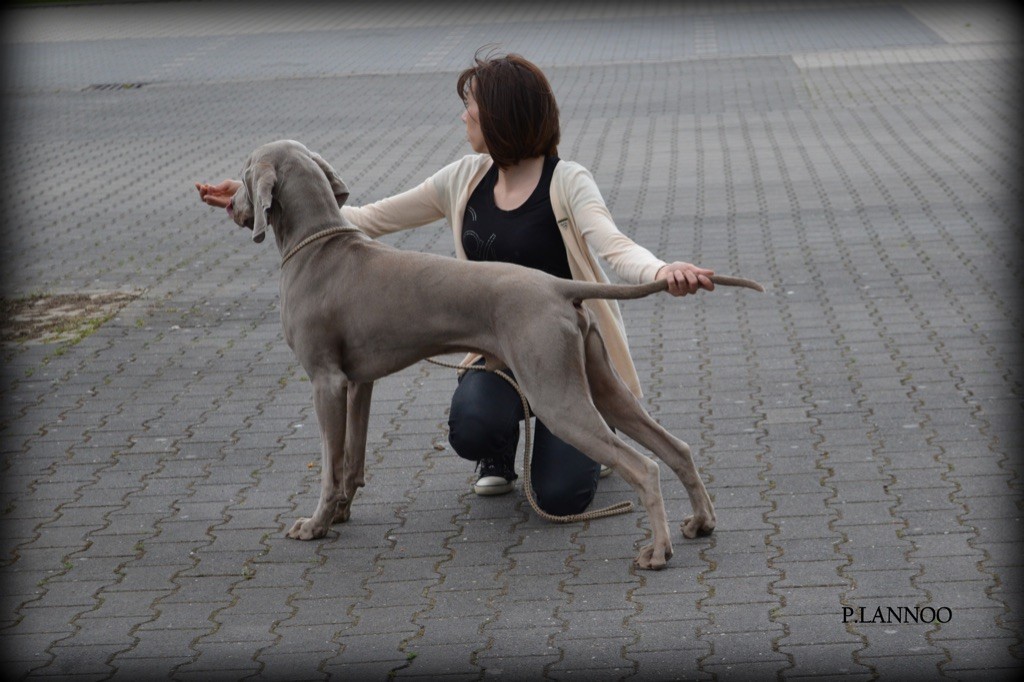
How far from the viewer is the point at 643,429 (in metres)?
4.69

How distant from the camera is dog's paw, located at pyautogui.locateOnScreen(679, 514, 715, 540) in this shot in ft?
15.5

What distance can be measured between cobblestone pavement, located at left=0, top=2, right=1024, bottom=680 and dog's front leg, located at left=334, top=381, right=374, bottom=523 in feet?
0.54

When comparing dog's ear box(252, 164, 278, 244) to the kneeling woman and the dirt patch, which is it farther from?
the dirt patch

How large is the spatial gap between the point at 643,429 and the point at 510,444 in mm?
736

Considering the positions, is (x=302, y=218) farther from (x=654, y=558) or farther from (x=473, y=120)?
(x=654, y=558)

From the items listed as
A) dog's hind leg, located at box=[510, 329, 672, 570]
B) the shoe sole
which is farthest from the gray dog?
the shoe sole

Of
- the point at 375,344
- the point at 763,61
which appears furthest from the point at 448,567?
the point at 763,61

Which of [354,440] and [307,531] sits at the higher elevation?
[354,440]

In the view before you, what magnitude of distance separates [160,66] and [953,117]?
14674mm

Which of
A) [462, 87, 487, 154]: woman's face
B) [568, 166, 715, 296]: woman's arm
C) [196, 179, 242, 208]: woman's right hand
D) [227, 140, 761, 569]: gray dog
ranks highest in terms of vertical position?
[462, 87, 487, 154]: woman's face

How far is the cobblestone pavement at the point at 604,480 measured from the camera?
3.88 meters

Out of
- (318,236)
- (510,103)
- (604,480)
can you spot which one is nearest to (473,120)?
Answer: (510,103)

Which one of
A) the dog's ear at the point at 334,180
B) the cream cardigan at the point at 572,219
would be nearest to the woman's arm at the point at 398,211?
the cream cardigan at the point at 572,219

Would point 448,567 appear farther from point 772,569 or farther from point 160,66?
point 160,66
